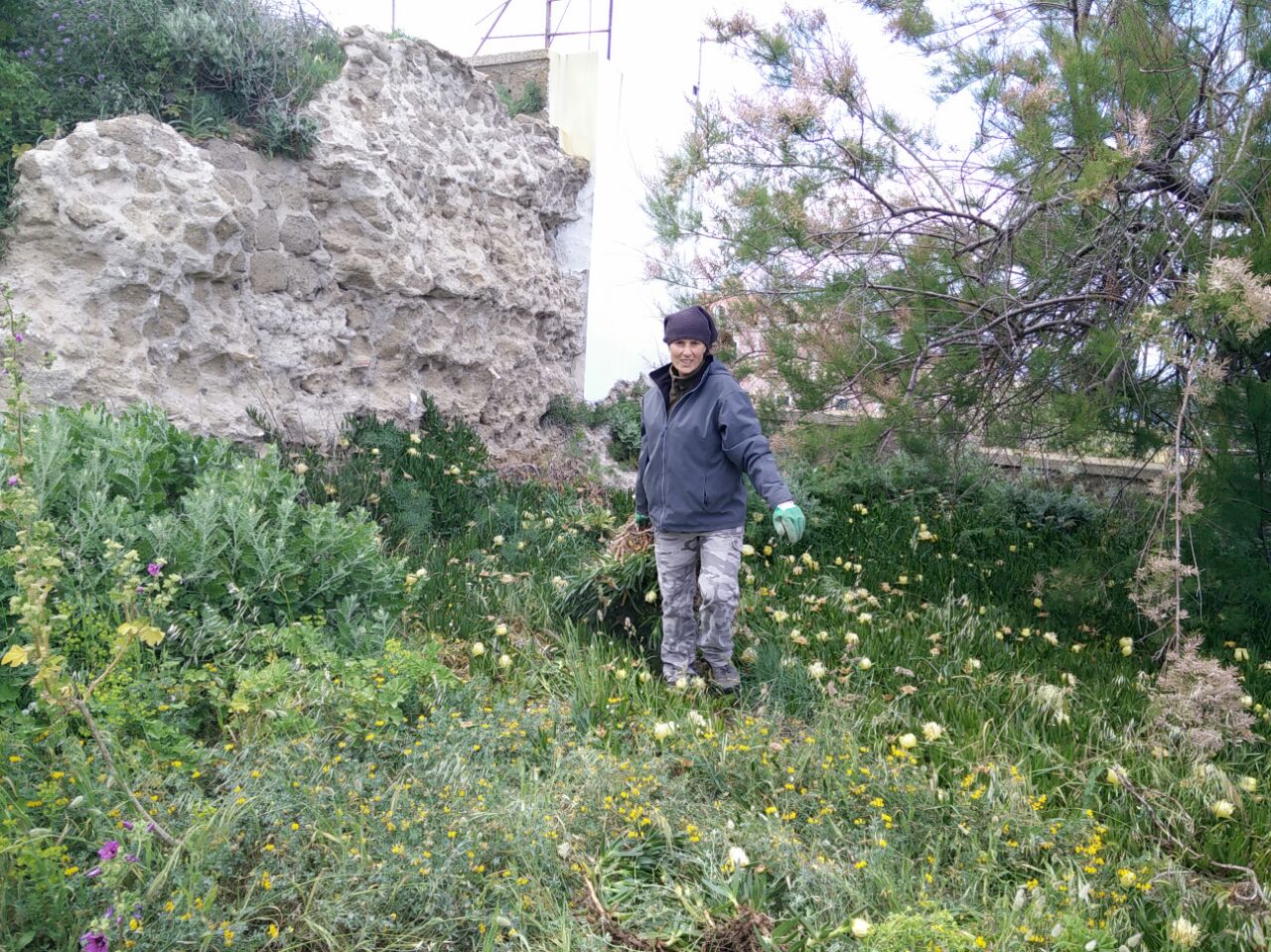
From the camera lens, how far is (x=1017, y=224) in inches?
168

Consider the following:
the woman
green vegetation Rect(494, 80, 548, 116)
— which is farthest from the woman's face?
green vegetation Rect(494, 80, 548, 116)

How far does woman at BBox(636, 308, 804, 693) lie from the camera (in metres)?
3.71

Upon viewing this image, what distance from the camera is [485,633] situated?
14.0 feet

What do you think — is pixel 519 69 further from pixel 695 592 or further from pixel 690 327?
pixel 695 592

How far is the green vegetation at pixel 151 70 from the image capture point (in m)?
5.09

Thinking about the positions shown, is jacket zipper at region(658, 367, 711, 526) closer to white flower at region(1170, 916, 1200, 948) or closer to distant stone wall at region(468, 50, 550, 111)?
white flower at region(1170, 916, 1200, 948)

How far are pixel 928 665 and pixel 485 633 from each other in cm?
191

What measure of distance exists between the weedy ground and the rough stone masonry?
1.16 metres

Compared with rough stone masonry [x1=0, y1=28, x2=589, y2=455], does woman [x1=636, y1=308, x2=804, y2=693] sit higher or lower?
lower

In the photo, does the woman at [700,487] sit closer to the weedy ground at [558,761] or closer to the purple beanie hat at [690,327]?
the purple beanie hat at [690,327]

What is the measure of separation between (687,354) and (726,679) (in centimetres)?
130

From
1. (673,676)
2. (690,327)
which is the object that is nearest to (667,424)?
(690,327)

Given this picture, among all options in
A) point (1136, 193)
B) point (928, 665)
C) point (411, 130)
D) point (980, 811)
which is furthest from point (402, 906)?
point (411, 130)

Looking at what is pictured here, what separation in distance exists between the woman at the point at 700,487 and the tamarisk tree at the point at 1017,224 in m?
0.89
